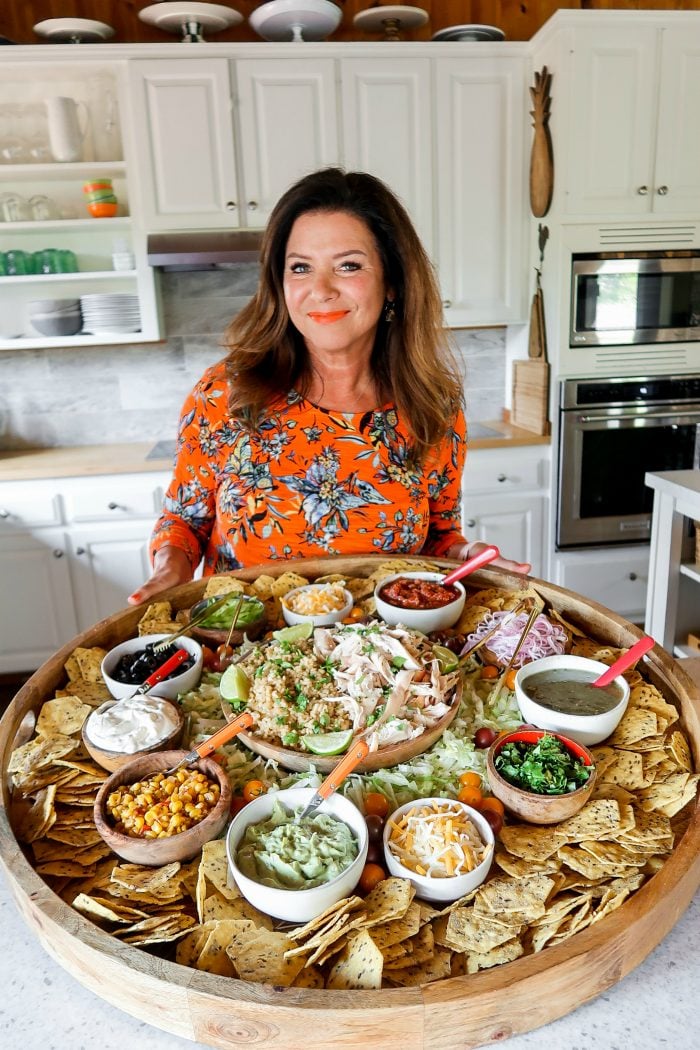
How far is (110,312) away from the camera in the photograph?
354 centimetres

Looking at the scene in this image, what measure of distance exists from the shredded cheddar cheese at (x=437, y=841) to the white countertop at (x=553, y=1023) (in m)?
0.18

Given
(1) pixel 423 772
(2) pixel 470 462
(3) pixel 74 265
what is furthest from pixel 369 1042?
(3) pixel 74 265

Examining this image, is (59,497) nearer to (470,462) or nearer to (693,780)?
(470,462)

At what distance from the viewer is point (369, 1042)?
72 cm

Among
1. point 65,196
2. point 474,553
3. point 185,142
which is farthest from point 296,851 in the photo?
point 65,196

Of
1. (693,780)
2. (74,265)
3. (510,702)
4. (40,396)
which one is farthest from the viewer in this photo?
(40,396)

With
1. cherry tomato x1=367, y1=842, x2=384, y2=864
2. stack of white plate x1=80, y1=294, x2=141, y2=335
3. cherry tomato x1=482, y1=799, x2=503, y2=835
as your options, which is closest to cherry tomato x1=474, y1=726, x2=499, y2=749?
cherry tomato x1=482, y1=799, x2=503, y2=835

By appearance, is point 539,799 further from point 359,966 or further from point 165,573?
point 165,573

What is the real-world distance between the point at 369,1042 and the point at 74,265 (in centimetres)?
367

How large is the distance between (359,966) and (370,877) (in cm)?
13

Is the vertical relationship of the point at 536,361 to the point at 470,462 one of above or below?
above

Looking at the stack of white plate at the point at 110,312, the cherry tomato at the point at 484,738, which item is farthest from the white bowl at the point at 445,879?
the stack of white plate at the point at 110,312

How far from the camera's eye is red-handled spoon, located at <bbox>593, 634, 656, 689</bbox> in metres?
1.19

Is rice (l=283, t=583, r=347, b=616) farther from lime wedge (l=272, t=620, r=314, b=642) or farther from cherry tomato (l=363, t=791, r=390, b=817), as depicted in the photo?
cherry tomato (l=363, t=791, r=390, b=817)
